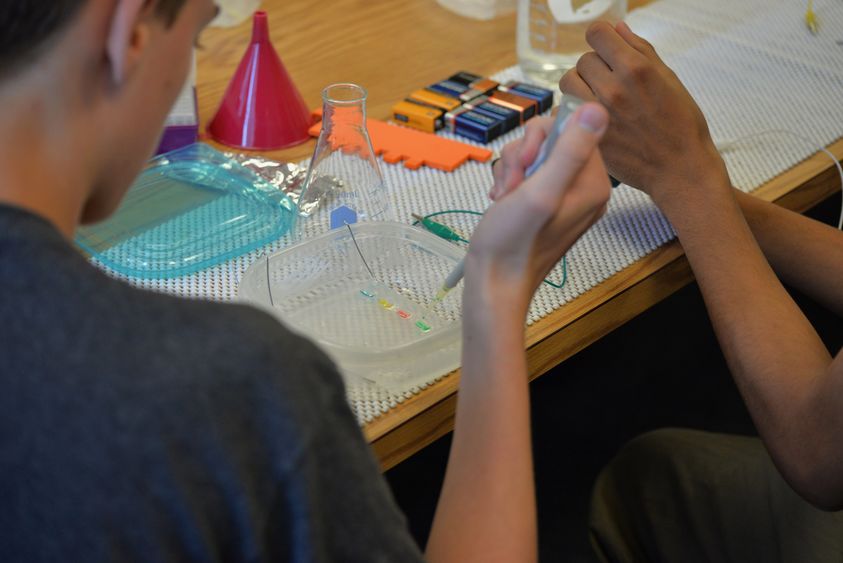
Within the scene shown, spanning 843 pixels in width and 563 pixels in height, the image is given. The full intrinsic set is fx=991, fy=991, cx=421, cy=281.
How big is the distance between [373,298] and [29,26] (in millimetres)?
474

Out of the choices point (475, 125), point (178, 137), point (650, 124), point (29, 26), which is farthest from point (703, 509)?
point (29, 26)

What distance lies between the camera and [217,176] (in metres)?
1.12

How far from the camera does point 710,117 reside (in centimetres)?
128

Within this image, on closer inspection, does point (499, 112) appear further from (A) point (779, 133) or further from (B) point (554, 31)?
(A) point (779, 133)

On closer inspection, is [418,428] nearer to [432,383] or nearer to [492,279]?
[432,383]

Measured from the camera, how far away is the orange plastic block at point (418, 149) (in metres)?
1.16

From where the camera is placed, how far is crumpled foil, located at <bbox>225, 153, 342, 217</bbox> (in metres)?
1.05

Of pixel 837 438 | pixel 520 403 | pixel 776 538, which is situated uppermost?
pixel 520 403

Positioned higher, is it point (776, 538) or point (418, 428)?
point (418, 428)

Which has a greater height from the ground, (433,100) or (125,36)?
(125,36)

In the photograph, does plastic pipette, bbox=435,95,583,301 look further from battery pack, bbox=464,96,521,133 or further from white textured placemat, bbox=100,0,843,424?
battery pack, bbox=464,96,521,133

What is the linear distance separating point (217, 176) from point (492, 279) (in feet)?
1.67

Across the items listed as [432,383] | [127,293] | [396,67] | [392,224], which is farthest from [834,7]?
[127,293]

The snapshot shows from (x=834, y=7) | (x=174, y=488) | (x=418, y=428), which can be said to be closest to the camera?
(x=174, y=488)
